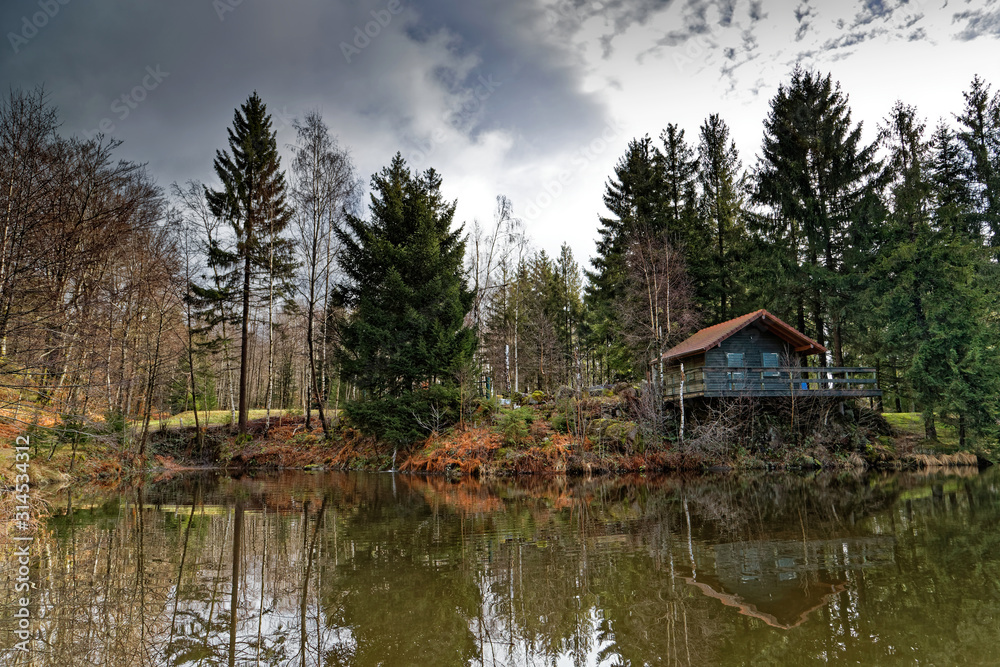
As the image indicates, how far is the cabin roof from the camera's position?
22.6 m

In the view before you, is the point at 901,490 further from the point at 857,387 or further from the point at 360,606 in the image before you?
the point at 360,606

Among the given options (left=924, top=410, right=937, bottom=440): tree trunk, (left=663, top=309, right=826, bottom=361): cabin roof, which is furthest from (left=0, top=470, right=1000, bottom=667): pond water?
(left=924, top=410, right=937, bottom=440): tree trunk

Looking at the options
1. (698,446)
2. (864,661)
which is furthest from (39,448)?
(698,446)

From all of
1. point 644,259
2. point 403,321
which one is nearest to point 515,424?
point 403,321

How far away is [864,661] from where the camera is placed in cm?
399

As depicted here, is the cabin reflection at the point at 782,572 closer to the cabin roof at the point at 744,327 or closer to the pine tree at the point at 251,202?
the cabin roof at the point at 744,327

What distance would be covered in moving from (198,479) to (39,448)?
4973 millimetres

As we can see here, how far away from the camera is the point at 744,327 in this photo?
77.6 feet

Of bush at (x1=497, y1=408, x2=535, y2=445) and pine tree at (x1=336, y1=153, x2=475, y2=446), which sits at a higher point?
pine tree at (x1=336, y1=153, x2=475, y2=446)

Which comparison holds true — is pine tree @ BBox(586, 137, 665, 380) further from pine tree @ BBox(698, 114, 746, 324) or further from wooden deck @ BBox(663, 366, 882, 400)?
wooden deck @ BBox(663, 366, 882, 400)

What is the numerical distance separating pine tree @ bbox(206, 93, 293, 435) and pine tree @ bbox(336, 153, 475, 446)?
4.21 meters

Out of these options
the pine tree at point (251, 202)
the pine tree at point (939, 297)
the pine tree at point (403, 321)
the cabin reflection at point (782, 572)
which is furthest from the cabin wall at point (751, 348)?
the pine tree at point (251, 202)

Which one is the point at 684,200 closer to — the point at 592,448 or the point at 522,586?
the point at 592,448

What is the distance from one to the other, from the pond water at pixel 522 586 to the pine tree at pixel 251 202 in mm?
15854
